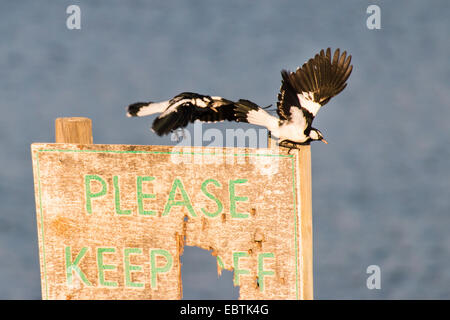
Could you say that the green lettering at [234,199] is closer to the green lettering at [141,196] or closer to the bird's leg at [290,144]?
the bird's leg at [290,144]

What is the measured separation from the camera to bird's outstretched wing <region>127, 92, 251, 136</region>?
8.32 feet

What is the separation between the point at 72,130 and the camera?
2.79 m

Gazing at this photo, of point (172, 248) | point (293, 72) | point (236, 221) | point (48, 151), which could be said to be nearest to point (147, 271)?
point (172, 248)

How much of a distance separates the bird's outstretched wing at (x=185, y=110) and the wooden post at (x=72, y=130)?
27cm

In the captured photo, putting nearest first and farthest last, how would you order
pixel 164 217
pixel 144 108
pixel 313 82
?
pixel 313 82, pixel 144 108, pixel 164 217

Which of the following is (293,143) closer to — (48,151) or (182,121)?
(182,121)

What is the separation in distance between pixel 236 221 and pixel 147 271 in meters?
0.42

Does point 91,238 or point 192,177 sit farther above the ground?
point 192,177

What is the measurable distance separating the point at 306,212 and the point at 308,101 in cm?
42

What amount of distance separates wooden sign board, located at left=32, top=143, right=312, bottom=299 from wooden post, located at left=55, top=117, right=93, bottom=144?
2.4 inches

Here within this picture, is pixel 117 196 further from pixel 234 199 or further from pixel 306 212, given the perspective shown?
pixel 306 212

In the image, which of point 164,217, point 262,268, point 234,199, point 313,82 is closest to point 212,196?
point 234,199

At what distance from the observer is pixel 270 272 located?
2.69 metres
